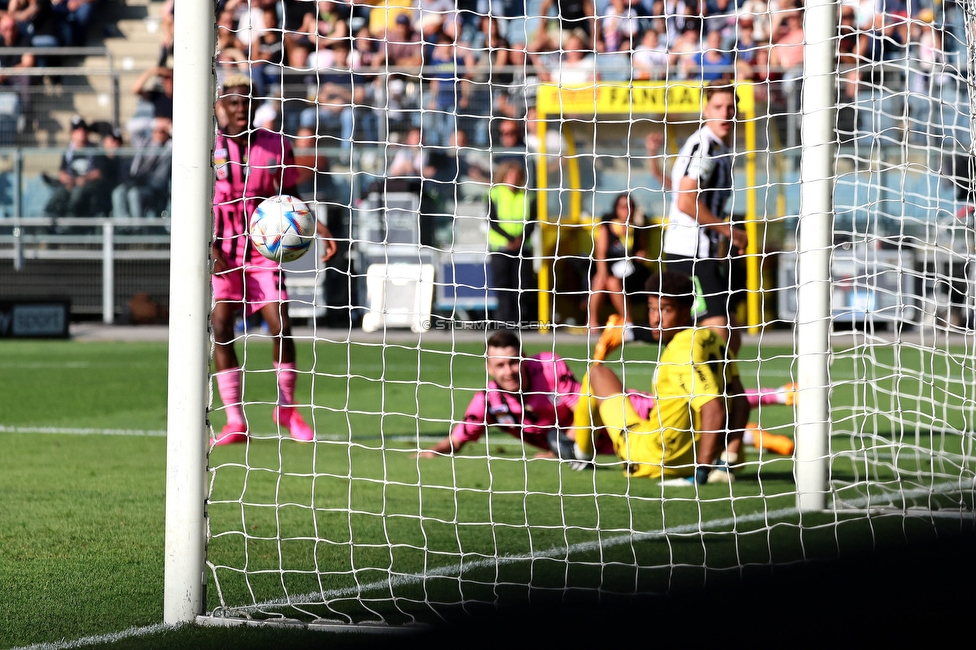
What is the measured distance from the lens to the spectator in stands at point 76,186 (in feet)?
51.0

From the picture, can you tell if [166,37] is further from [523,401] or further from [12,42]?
[523,401]

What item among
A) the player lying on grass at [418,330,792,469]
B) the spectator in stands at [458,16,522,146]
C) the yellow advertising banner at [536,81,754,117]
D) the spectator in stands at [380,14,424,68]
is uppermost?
the spectator in stands at [380,14,424,68]

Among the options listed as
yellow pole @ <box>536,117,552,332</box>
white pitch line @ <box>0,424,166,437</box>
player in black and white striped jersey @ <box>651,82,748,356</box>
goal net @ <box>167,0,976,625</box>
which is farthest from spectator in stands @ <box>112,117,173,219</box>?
player in black and white striped jersey @ <box>651,82,748,356</box>

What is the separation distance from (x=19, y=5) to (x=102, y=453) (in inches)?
545

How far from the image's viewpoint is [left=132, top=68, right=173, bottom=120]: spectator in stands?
16203 millimetres

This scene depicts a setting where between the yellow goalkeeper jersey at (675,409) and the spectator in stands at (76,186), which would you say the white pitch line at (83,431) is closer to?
the yellow goalkeeper jersey at (675,409)

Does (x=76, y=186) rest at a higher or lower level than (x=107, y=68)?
lower

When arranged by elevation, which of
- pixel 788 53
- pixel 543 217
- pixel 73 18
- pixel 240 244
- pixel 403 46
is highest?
pixel 73 18

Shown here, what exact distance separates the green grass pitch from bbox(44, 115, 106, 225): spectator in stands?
27.1ft

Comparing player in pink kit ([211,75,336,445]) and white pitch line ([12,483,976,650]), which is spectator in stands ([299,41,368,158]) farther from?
white pitch line ([12,483,976,650])

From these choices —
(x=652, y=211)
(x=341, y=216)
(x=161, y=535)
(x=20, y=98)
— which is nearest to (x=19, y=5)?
(x=20, y=98)

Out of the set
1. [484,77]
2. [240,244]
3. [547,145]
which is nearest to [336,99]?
[484,77]

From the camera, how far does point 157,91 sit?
16.2 m

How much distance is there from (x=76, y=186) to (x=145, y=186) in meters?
1.01
